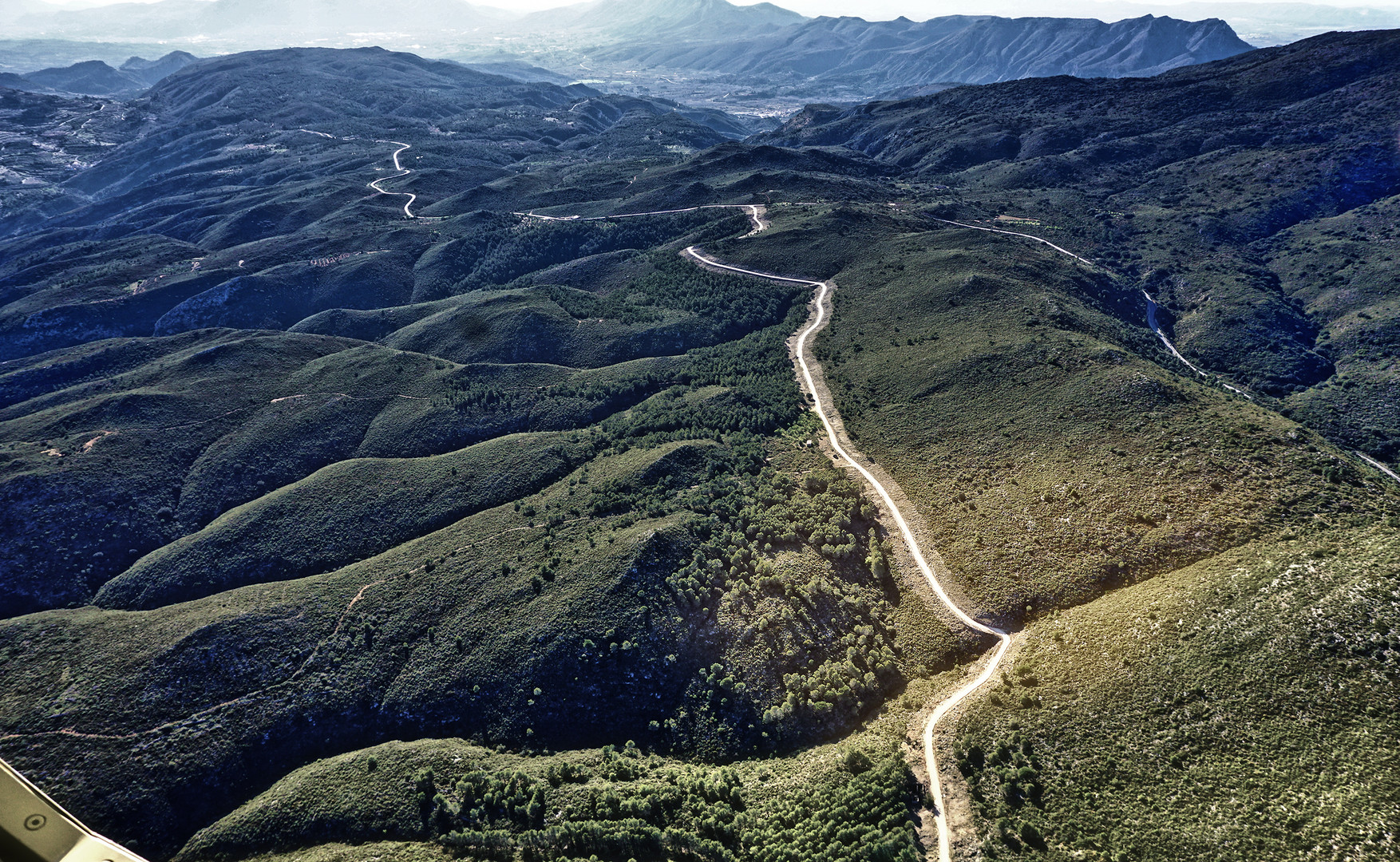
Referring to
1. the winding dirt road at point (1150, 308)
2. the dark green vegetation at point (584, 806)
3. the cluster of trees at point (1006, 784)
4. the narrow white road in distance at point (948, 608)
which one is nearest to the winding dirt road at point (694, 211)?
the winding dirt road at point (1150, 308)

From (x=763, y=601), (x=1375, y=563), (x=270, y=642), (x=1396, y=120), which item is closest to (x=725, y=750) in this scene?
(x=763, y=601)

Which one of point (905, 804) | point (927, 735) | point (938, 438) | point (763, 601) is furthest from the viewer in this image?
point (938, 438)

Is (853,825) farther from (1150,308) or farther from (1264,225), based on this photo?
(1264,225)

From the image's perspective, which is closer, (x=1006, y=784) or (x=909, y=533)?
(x=1006, y=784)

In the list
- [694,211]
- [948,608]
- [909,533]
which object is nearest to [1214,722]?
[948,608]

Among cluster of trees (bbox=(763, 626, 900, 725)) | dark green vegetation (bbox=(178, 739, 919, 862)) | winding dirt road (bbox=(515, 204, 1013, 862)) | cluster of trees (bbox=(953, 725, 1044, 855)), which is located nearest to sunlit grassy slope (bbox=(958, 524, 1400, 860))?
cluster of trees (bbox=(953, 725, 1044, 855))

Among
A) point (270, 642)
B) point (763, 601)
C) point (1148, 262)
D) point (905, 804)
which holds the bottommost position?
point (270, 642)

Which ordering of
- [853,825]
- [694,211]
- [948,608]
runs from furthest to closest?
[694,211] → [948,608] → [853,825]

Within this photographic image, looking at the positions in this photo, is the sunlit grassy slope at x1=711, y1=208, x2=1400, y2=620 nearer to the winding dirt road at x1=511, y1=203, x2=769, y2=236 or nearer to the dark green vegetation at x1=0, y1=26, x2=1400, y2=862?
the dark green vegetation at x1=0, y1=26, x2=1400, y2=862

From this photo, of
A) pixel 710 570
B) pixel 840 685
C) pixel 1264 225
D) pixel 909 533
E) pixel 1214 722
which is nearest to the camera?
pixel 1214 722

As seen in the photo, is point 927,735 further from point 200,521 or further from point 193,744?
point 200,521
